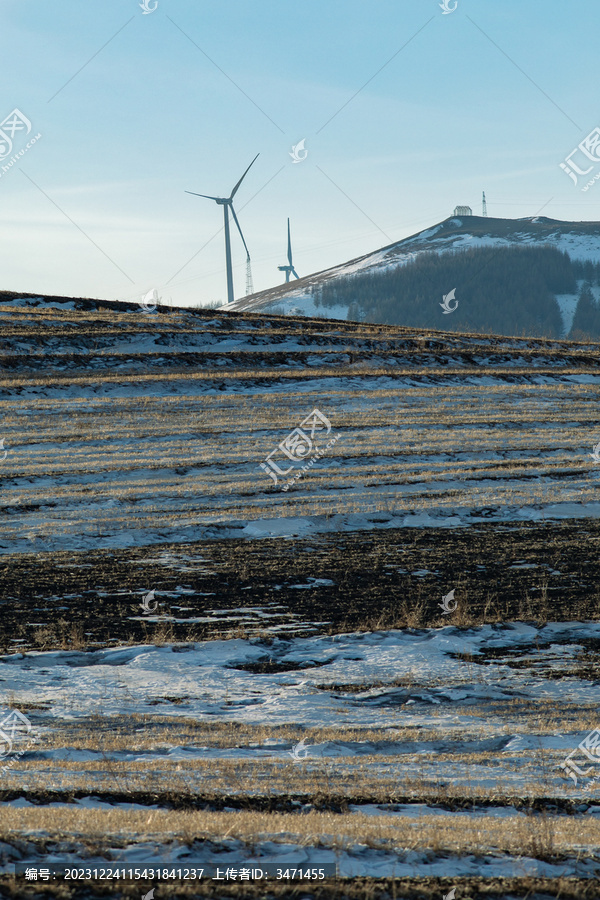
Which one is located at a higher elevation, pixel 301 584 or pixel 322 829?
pixel 322 829

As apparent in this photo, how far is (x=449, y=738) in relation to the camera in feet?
33.0

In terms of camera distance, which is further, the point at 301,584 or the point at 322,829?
the point at 301,584

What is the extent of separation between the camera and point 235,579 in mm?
18234

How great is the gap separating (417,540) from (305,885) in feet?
53.7

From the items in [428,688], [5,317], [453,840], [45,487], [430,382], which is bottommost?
[428,688]

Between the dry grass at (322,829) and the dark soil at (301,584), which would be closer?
the dry grass at (322,829)

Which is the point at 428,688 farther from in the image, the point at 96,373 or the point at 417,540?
the point at 96,373

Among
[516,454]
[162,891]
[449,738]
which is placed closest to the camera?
[162,891]

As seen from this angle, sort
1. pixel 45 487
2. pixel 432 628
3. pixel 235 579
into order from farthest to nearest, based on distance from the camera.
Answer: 1. pixel 45 487
2. pixel 235 579
3. pixel 432 628

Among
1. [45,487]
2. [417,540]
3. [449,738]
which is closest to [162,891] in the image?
[449,738]

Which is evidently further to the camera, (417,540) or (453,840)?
(417,540)

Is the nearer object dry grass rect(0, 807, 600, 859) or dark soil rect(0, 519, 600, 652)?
dry grass rect(0, 807, 600, 859)

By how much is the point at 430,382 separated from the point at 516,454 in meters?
12.4

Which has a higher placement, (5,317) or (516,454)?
(5,317)
